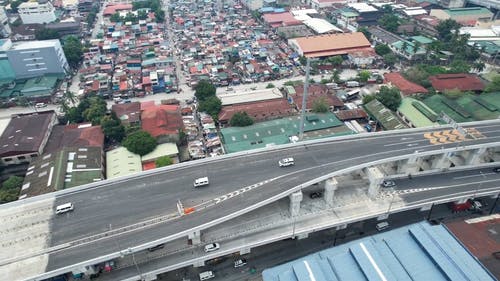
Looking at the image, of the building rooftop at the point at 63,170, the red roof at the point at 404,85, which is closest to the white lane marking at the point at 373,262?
the building rooftop at the point at 63,170

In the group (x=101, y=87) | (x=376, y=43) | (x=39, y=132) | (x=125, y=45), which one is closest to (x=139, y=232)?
(x=39, y=132)

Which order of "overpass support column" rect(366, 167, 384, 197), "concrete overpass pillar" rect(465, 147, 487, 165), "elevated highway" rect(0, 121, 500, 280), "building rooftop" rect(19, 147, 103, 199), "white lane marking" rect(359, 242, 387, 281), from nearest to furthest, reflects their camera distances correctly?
"white lane marking" rect(359, 242, 387, 281) → "elevated highway" rect(0, 121, 500, 280) → "overpass support column" rect(366, 167, 384, 197) → "building rooftop" rect(19, 147, 103, 199) → "concrete overpass pillar" rect(465, 147, 487, 165)

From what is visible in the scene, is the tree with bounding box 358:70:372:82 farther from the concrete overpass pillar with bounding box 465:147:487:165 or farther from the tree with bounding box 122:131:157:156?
the tree with bounding box 122:131:157:156

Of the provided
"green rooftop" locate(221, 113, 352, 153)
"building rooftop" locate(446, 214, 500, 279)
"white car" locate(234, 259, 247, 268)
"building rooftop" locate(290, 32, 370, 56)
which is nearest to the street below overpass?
"white car" locate(234, 259, 247, 268)

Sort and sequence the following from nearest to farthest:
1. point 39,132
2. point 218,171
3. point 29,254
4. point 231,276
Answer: point 29,254 < point 231,276 < point 218,171 < point 39,132

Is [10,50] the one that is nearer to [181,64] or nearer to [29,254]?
[181,64]
